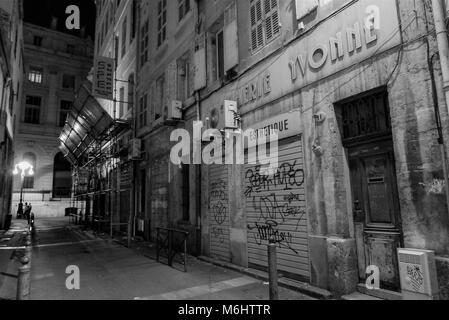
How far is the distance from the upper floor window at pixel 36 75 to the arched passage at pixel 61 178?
9364 millimetres

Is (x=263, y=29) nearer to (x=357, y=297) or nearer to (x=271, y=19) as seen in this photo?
(x=271, y=19)

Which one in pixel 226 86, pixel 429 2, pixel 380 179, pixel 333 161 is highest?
pixel 226 86

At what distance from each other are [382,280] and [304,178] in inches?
84.0

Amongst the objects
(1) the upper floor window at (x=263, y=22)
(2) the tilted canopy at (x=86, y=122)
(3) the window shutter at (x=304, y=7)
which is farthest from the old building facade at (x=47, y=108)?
(3) the window shutter at (x=304, y=7)

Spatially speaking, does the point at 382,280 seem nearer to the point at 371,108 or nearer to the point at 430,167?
the point at 430,167

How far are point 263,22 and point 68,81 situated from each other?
38.8m

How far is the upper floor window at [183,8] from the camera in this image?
36.6ft

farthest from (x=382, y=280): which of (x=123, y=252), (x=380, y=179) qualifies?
(x=123, y=252)

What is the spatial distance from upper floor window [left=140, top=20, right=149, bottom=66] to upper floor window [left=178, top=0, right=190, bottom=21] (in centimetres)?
363

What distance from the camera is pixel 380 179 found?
16.8ft

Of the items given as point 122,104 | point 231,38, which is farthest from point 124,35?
point 231,38

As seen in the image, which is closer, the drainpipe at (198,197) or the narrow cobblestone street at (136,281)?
the narrow cobblestone street at (136,281)

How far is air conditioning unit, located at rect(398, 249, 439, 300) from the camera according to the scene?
156 inches

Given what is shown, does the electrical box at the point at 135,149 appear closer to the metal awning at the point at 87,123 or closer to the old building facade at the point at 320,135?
the metal awning at the point at 87,123
